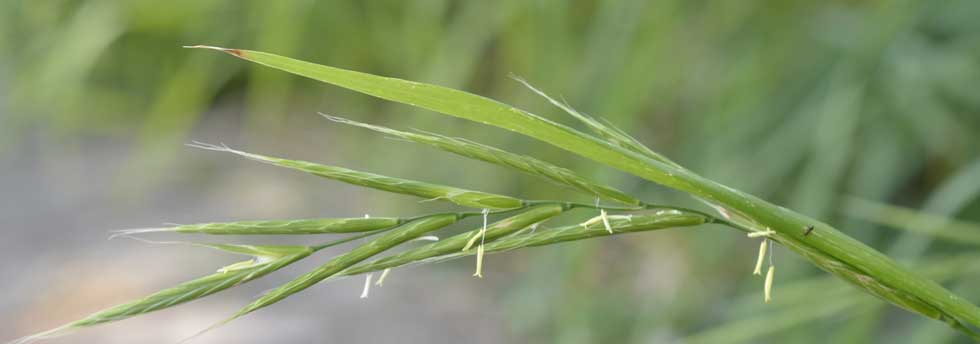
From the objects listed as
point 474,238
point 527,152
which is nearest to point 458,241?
point 474,238

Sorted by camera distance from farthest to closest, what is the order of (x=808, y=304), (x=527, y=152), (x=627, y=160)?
(x=527, y=152), (x=808, y=304), (x=627, y=160)

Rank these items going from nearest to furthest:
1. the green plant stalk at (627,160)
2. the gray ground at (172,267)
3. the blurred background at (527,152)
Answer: the green plant stalk at (627,160) < the blurred background at (527,152) < the gray ground at (172,267)

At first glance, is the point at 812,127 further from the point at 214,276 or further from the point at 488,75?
the point at 214,276

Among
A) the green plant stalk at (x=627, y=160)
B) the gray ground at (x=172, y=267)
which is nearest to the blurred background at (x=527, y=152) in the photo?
the gray ground at (x=172, y=267)

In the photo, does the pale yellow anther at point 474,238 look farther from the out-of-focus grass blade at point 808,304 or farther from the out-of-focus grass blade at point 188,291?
the out-of-focus grass blade at point 808,304

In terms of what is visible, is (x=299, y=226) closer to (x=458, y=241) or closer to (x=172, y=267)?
(x=458, y=241)

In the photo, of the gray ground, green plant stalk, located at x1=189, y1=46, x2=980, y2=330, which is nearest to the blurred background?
the gray ground
